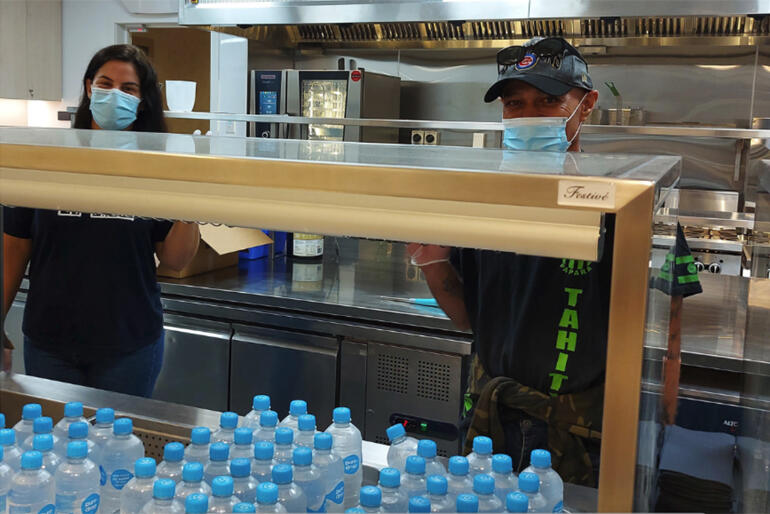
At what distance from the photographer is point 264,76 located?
174 inches

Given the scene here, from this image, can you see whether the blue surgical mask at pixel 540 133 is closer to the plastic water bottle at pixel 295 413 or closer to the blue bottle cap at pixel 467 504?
the plastic water bottle at pixel 295 413

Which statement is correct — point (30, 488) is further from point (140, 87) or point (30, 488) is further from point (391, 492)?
point (140, 87)

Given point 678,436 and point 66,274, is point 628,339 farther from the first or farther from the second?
point 66,274

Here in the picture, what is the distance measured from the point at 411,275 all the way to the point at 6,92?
159 inches

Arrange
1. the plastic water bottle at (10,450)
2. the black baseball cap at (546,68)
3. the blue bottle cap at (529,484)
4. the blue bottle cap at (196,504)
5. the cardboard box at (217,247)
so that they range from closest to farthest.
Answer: the blue bottle cap at (196,504) → the blue bottle cap at (529,484) → the plastic water bottle at (10,450) → the black baseball cap at (546,68) → the cardboard box at (217,247)

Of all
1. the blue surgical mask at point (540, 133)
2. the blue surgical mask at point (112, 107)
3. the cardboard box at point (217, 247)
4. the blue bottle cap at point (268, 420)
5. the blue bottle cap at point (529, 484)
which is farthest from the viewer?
the cardboard box at point (217, 247)

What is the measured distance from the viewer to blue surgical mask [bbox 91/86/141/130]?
7.37 ft

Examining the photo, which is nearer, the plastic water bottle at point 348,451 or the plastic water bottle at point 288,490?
the plastic water bottle at point 288,490

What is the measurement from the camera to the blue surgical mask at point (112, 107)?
2.25m

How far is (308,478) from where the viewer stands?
1.09 metres

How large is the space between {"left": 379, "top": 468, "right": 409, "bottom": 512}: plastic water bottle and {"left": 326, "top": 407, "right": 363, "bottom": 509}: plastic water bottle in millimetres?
144

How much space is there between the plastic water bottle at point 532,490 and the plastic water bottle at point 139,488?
52 cm

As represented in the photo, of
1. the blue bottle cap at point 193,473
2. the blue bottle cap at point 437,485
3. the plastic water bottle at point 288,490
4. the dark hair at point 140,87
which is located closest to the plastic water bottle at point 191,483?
the blue bottle cap at point 193,473

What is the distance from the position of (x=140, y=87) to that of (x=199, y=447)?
1.49 metres
